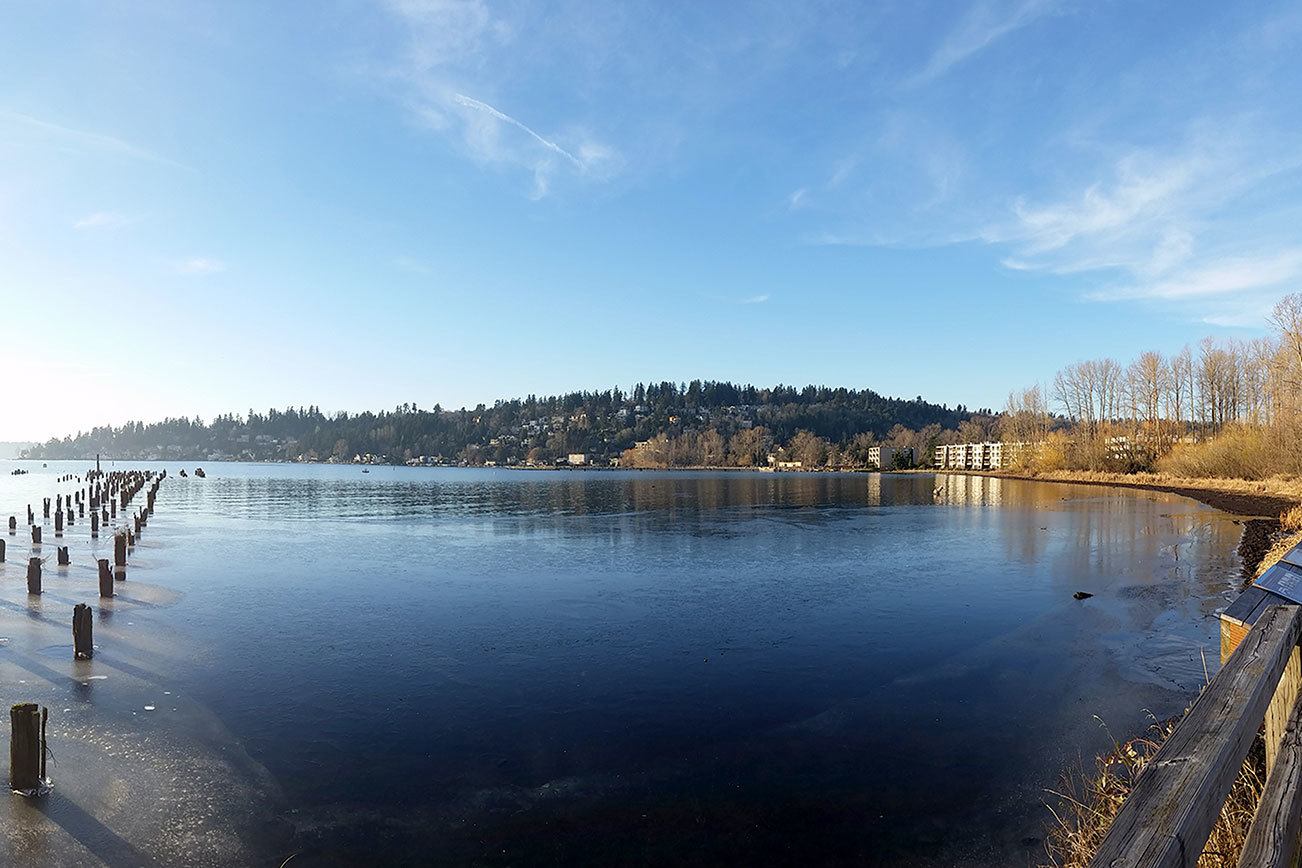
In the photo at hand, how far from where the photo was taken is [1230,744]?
285 cm

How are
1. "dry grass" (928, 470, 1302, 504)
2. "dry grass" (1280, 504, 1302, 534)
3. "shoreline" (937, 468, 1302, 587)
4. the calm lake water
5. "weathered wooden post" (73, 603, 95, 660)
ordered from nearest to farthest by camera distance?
1. the calm lake water
2. "weathered wooden post" (73, 603, 95, 660)
3. "shoreline" (937, 468, 1302, 587)
4. "dry grass" (1280, 504, 1302, 534)
5. "dry grass" (928, 470, 1302, 504)

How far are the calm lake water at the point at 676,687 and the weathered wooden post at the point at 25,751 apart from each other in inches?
99.8

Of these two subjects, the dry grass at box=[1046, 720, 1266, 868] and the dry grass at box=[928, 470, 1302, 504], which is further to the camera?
the dry grass at box=[928, 470, 1302, 504]

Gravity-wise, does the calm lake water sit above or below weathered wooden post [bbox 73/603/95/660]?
below

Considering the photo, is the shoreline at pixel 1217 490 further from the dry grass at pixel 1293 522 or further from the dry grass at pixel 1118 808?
the dry grass at pixel 1118 808

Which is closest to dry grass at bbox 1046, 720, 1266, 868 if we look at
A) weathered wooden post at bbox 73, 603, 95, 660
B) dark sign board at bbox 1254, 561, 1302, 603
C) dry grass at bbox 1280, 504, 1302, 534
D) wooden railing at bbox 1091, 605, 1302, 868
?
wooden railing at bbox 1091, 605, 1302, 868

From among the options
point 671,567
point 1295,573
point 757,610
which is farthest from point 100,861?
point 671,567

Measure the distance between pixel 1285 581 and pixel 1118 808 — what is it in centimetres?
381

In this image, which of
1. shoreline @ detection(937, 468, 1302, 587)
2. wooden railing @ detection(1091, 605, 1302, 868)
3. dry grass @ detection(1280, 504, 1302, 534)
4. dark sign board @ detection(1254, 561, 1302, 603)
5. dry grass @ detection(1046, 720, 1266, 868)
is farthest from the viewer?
dry grass @ detection(1280, 504, 1302, 534)

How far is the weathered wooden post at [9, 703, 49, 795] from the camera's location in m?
8.91

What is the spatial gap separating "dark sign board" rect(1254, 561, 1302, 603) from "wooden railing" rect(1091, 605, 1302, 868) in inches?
129

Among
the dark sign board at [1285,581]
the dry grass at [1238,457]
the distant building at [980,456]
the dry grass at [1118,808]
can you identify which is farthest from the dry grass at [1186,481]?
the dark sign board at [1285,581]

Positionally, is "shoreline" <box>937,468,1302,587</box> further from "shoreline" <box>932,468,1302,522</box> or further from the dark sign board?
the dark sign board

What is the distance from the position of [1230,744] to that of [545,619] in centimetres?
1704
